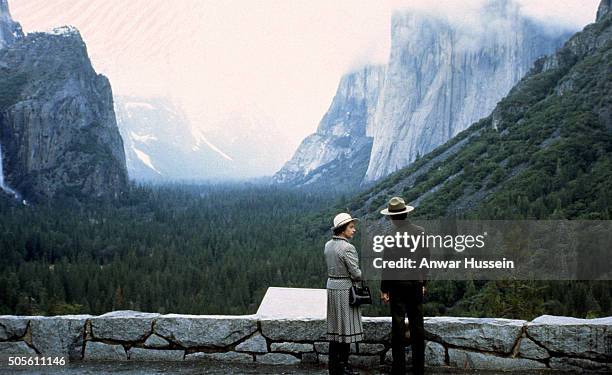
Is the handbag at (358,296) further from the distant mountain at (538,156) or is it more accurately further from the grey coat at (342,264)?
the distant mountain at (538,156)

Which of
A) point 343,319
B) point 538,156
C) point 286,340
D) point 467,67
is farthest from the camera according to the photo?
point 467,67

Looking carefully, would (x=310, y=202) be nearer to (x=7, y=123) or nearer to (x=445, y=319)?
(x=7, y=123)

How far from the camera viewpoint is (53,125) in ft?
557

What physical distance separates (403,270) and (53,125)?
176704 millimetres

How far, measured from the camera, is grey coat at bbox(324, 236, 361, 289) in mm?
8906

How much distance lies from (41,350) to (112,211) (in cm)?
16062

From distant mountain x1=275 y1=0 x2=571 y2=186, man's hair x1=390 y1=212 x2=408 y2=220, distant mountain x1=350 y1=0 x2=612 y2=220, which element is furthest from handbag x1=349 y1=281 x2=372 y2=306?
distant mountain x1=275 y1=0 x2=571 y2=186

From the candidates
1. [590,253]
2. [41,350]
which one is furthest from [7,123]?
[41,350]

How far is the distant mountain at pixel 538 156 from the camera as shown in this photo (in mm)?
72875

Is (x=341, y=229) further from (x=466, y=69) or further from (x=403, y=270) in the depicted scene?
(x=466, y=69)

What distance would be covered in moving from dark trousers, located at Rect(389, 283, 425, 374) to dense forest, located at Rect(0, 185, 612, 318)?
2778 cm

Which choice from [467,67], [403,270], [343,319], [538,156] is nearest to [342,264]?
[343,319]

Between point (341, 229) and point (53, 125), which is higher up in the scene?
point (53, 125)

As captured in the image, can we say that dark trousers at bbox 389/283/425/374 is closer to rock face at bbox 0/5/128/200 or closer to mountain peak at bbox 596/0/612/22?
mountain peak at bbox 596/0/612/22
